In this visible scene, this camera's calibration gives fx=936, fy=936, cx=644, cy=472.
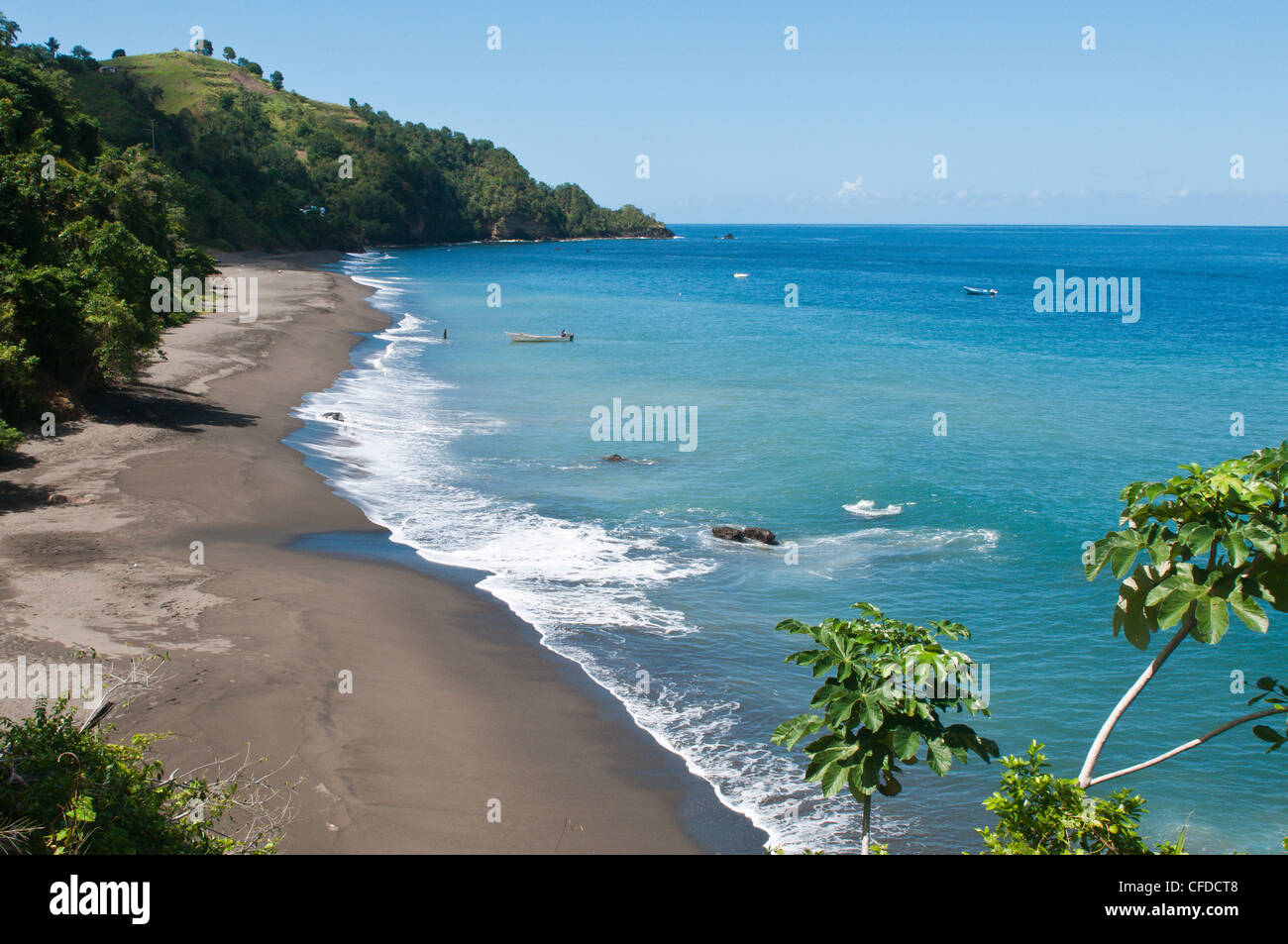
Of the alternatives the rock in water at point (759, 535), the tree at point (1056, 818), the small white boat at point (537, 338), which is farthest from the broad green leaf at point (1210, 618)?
the small white boat at point (537, 338)

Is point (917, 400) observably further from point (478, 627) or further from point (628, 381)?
point (478, 627)

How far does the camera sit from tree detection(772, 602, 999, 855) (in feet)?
16.8

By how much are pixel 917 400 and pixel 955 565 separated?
21513mm

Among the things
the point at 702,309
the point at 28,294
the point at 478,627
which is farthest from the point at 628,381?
the point at 702,309

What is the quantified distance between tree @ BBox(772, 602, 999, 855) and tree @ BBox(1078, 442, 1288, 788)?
76 cm

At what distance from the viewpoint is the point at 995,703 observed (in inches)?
605

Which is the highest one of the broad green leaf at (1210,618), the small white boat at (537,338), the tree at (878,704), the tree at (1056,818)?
the small white boat at (537,338)

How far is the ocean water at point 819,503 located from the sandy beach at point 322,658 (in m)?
A: 1.06

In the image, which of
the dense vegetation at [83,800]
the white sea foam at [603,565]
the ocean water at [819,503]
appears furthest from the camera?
the ocean water at [819,503]

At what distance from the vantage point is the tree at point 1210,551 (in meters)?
4.61

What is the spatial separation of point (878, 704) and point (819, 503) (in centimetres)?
2176

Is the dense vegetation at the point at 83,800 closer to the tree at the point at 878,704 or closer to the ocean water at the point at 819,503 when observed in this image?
the tree at the point at 878,704

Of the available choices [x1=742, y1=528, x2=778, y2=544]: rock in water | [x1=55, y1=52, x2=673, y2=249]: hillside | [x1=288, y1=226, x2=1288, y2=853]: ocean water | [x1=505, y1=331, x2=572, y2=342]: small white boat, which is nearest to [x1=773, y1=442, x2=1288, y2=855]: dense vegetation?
[x1=288, y1=226, x2=1288, y2=853]: ocean water

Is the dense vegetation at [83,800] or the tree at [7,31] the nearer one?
the dense vegetation at [83,800]
